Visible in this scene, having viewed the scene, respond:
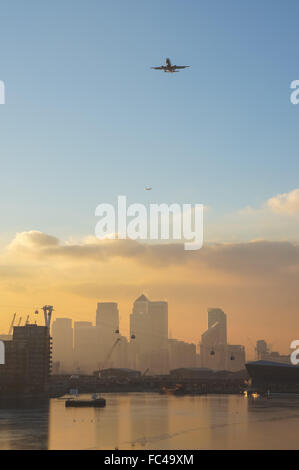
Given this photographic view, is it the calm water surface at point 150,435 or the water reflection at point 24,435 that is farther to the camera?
the calm water surface at point 150,435

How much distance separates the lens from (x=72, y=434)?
164m

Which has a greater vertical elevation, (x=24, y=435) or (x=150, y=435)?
(x=24, y=435)

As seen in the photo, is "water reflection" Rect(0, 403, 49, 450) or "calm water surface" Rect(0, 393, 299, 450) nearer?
"water reflection" Rect(0, 403, 49, 450)

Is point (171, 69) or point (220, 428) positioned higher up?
point (171, 69)

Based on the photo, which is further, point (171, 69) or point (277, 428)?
point (277, 428)

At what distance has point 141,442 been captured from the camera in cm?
14500

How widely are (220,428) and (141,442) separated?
41.7 m

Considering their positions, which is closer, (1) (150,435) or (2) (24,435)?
(2) (24,435)

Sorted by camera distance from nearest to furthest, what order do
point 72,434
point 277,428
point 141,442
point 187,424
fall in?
point 141,442 < point 72,434 < point 277,428 < point 187,424
